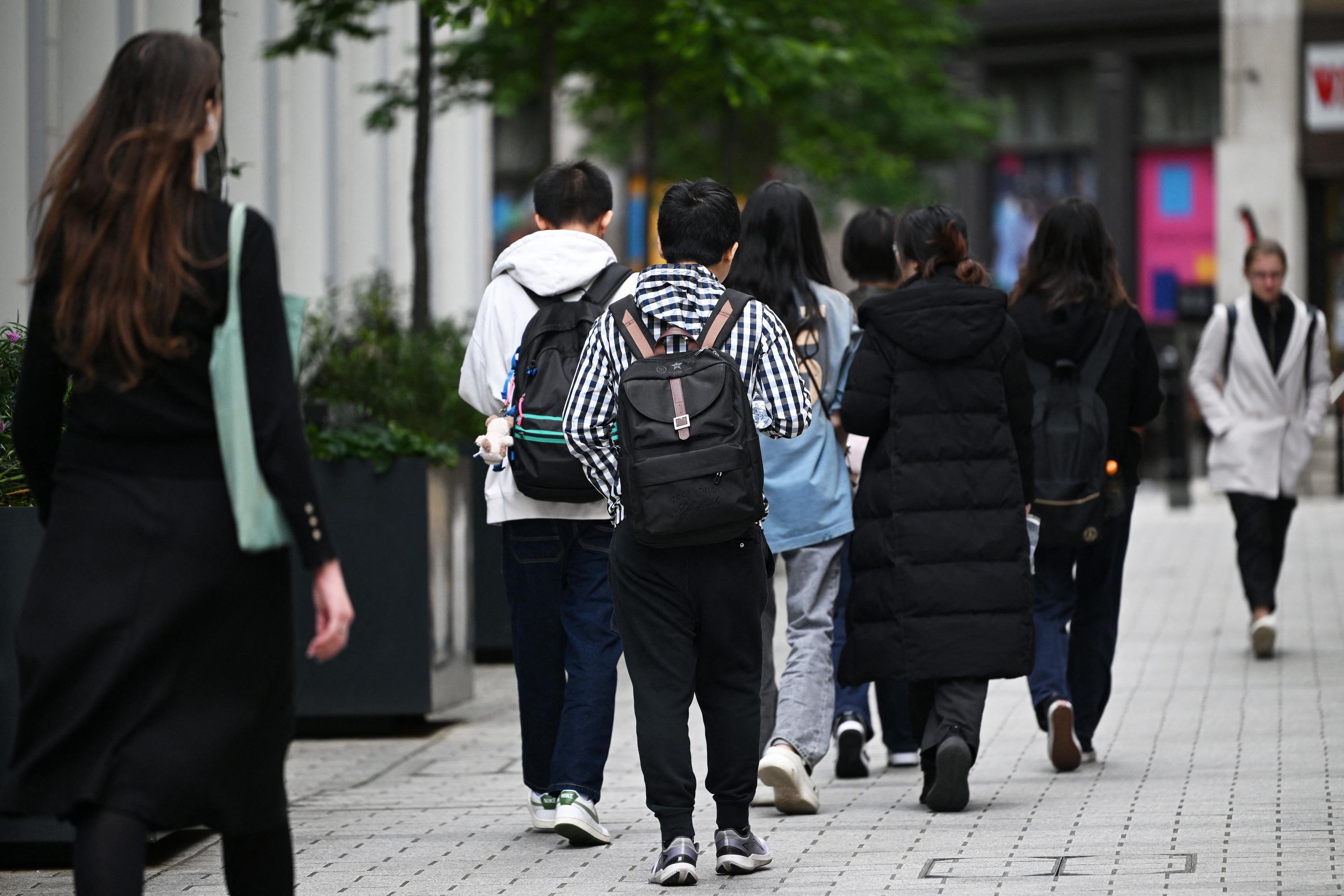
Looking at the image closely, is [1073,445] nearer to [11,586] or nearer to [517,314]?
[517,314]

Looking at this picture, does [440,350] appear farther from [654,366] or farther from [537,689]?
[654,366]

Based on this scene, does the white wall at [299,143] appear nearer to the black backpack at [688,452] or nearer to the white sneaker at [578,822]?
the white sneaker at [578,822]

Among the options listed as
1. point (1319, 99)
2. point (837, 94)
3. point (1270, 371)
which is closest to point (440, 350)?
point (1270, 371)

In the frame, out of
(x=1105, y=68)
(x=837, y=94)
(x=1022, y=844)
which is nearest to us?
(x=1022, y=844)

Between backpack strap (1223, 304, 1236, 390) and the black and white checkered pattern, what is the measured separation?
5228 millimetres

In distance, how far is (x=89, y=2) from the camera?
1061 centimetres

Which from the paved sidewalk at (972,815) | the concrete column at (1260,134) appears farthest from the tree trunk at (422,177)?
the concrete column at (1260,134)

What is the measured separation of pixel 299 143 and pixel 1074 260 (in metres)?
9.12

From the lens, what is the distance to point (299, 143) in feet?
49.2

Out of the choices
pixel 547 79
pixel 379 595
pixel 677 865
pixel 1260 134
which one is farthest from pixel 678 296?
pixel 1260 134

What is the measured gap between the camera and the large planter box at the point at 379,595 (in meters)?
7.95

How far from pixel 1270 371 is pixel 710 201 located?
5411mm

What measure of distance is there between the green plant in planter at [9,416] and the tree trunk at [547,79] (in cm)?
632

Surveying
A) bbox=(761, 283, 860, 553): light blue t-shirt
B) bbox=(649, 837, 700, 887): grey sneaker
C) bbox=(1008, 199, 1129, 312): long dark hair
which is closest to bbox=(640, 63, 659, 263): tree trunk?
bbox=(1008, 199, 1129, 312): long dark hair
